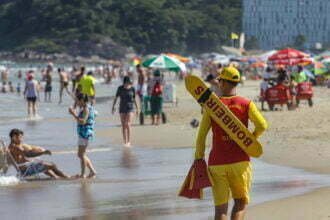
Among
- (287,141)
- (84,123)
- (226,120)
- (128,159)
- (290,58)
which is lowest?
(128,159)

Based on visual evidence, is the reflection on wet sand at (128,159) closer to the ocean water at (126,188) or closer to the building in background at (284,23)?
the ocean water at (126,188)

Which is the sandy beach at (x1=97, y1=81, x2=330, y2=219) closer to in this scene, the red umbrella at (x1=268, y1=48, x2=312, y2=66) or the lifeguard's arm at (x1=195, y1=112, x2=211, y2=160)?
the lifeguard's arm at (x1=195, y1=112, x2=211, y2=160)

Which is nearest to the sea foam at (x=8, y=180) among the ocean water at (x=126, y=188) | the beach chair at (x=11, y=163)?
the ocean water at (x=126, y=188)

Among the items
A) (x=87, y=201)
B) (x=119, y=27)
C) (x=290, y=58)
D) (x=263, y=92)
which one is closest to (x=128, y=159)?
(x=87, y=201)

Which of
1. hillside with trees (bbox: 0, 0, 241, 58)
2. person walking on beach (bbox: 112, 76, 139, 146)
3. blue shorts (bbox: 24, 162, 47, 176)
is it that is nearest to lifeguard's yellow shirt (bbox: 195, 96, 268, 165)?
blue shorts (bbox: 24, 162, 47, 176)

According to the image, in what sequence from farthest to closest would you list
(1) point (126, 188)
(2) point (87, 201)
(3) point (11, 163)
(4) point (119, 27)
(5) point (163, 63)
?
(4) point (119, 27) < (5) point (163, 63) < (3) point (11, 163) < (1) point (126, 188) < (2) point (87, 201)

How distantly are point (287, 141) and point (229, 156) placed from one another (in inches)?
335

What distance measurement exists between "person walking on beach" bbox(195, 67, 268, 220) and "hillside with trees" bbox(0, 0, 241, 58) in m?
131

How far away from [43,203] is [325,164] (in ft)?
13.9

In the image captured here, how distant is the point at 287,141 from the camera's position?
49.4ft

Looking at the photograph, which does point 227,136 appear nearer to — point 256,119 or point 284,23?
point 256,119

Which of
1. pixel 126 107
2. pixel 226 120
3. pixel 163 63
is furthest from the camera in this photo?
pixel 163 63

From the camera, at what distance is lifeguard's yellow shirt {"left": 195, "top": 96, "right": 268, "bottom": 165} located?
22.0 feet

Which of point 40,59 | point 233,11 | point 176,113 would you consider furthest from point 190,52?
point 176,113
